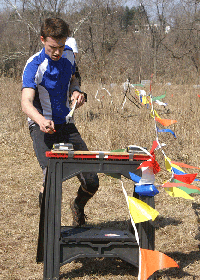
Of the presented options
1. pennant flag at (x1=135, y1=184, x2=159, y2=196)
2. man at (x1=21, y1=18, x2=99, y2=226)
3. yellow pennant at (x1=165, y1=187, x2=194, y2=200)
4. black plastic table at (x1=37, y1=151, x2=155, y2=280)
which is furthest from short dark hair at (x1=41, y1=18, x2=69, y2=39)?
yellow pennant at (x1=165, y1=187, x2=194, y2=200)

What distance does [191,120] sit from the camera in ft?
22.7

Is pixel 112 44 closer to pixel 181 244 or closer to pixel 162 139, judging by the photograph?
pixel 162 139

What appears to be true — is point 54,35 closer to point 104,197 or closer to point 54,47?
point 54,47

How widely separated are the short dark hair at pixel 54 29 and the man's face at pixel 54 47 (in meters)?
0.03

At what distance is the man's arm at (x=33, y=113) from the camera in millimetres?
2600

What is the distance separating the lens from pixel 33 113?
2719 millimetres

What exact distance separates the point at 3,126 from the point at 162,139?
15.2ft

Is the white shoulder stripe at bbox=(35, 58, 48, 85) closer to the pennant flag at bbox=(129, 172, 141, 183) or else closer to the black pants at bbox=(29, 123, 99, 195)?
the black pants at bbox=(29, 123, 99, 195)

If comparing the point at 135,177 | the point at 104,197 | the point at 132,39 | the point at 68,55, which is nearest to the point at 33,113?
the point at 68,55

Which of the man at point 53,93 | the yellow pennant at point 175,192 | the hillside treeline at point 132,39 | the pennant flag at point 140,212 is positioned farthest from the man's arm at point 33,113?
the hillside treeline at point 132,39

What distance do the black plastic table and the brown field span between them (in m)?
0.37

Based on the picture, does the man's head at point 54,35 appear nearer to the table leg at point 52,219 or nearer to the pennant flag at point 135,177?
the table leg at point 52,219

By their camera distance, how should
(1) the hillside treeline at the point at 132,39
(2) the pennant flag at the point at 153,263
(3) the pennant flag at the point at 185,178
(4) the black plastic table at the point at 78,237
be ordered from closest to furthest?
(2) the pennant flag at the point at 153,263 < (3) the pennant flag at the point at 185,178 < (4) the black plastic table at the point at 78,237 < (1) the hillside treeline at the point at 132,39

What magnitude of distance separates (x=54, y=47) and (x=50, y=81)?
30 centimetres
